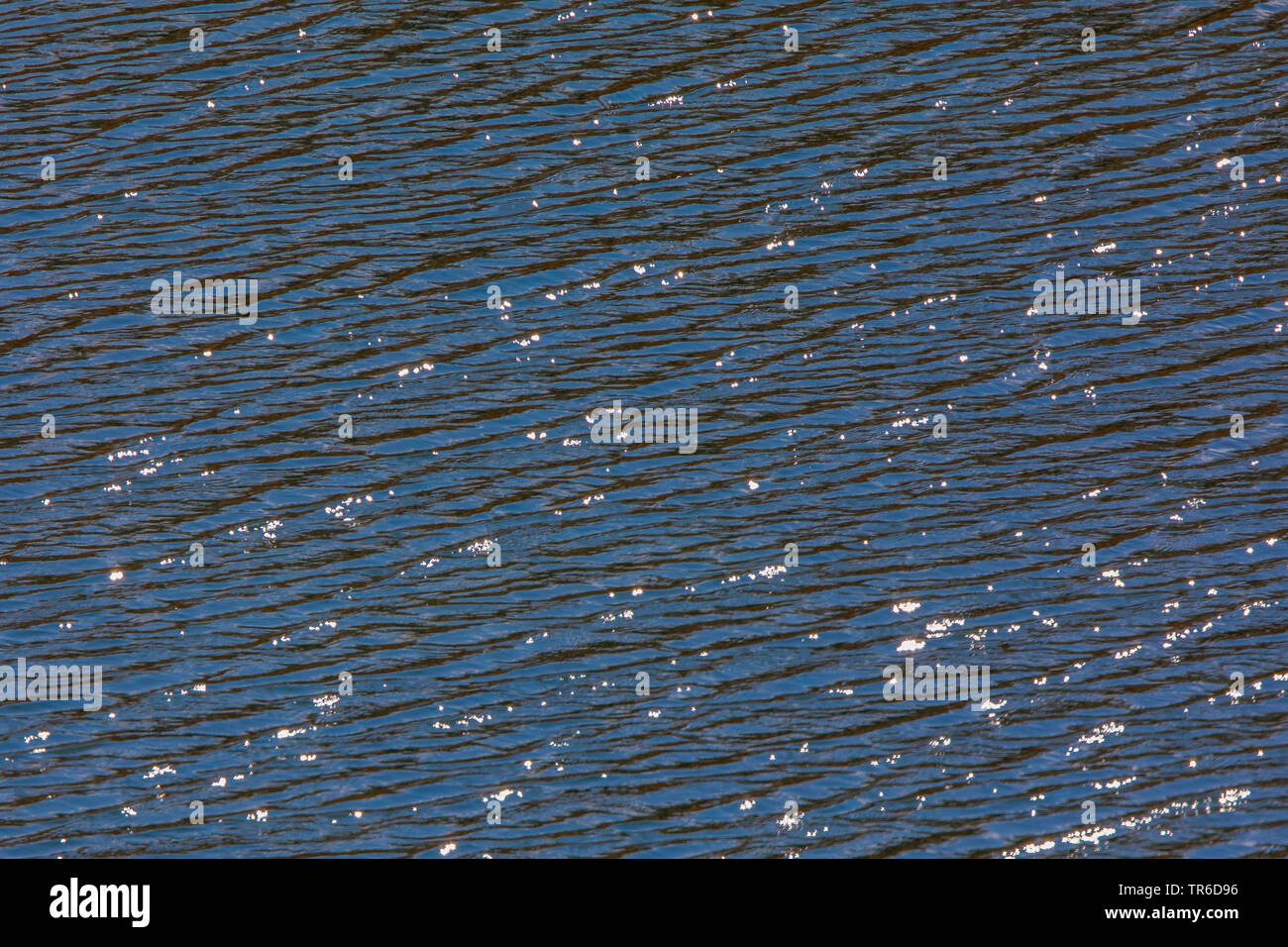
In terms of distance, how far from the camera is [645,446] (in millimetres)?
17844

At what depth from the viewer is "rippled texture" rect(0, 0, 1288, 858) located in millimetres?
13898

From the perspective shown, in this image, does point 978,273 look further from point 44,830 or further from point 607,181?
point 44,830

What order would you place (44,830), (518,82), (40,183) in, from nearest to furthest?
Result: 1. (44,830)
2. (40,183)
3. (518,82)

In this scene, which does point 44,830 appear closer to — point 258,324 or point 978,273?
point 258,324

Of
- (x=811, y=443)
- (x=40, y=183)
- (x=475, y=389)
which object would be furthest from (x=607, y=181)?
(x=40, y=183)

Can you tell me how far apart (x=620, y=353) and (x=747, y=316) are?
1.78 metres

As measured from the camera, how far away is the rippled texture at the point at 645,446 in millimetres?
13898

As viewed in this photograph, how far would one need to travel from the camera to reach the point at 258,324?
765 inches

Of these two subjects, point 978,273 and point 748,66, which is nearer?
point 978,273
